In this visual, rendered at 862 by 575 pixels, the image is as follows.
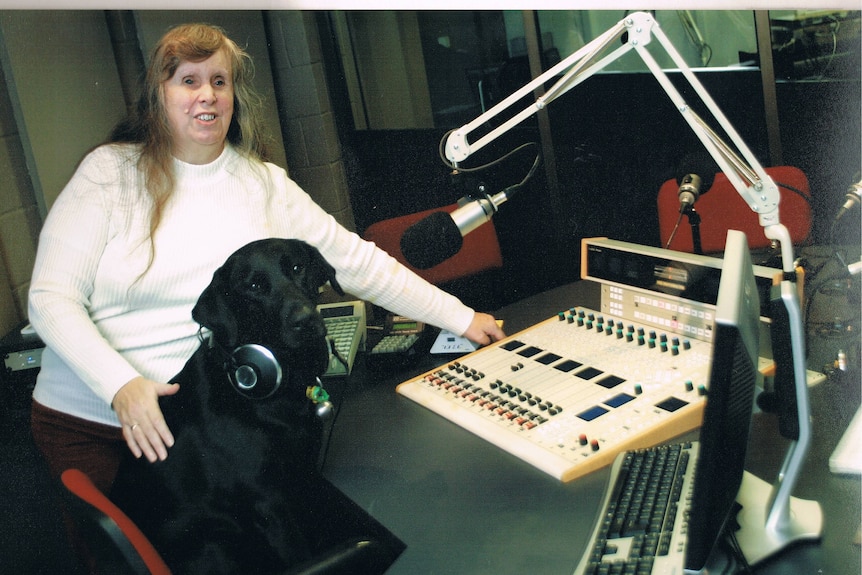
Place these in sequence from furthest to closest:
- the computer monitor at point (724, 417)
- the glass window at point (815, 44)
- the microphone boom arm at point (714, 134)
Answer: the glass window at point (815, 44)
the microphone boom arm at point (714, 134)
the computer monitor at point (724, 417)

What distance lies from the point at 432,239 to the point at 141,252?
22.6 inches

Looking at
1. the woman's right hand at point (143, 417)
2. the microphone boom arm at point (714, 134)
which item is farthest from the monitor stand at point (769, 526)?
the woman's right hand at point (143, 417)

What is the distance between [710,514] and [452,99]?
1200 mm

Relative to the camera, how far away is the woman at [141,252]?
1206 millimetres

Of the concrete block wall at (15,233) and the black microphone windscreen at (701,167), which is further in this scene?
the black microphone windscreen at (701,167)

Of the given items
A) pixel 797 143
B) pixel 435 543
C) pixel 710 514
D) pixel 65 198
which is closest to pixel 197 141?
pixel 65 198

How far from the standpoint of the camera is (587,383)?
144cm

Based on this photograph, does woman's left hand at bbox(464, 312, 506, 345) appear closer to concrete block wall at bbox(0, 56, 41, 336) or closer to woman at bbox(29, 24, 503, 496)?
woman at bbox(29, 24, 503, 496)

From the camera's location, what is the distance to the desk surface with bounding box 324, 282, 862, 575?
104cm

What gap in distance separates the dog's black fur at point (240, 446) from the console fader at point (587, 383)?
1.08 ft

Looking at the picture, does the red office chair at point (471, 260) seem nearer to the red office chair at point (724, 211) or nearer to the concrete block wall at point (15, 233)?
the red office chair at point (724, 211)

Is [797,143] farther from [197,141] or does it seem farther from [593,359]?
[197,141]

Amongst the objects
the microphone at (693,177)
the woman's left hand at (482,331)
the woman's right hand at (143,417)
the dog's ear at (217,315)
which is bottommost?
the woman's left hand at (482,331)

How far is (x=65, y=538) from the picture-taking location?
124 centimetres
